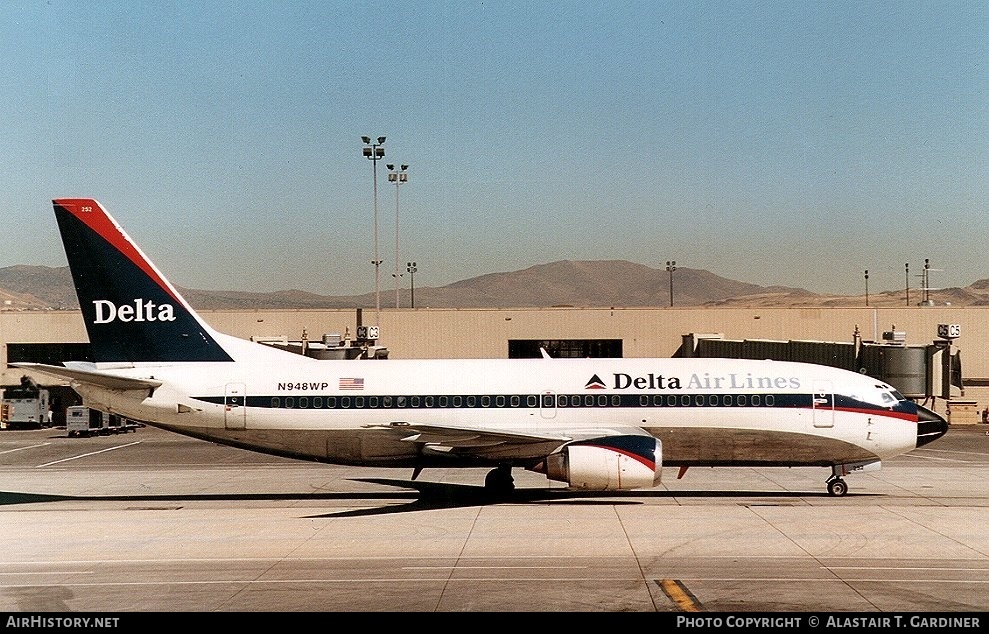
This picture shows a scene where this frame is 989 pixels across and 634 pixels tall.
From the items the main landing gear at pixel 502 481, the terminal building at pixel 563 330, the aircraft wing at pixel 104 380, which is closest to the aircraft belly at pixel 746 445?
the main landing gear at pixel 502 481

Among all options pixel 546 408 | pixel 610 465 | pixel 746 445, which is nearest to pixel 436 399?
pixel 546 408

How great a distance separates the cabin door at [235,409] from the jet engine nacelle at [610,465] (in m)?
10.0

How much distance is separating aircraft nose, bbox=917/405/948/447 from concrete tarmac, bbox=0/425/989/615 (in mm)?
1897

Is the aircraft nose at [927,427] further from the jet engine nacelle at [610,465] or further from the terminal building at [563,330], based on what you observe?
the terminal building at [563,330]

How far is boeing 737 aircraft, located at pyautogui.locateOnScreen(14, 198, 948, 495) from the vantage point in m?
30.3

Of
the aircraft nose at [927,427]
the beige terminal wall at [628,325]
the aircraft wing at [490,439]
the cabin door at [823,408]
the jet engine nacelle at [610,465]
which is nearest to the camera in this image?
the jet engine nacelle at [610,465]

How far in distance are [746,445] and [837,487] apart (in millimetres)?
3526

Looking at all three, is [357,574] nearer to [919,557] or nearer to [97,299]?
[919,557]

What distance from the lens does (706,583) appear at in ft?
60.6

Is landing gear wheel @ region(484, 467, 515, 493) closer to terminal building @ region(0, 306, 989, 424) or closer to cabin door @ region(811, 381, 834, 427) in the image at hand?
cabin door @ region(811, 381, 834, 427)

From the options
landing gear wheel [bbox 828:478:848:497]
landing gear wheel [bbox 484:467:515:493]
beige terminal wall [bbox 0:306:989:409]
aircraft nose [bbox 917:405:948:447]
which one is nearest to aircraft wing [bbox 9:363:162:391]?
landing gear wheel [bbox 484:467:515:493]

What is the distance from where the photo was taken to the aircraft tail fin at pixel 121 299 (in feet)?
101

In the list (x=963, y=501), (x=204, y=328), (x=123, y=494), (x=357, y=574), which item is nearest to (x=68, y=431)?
(x=123, y=494)
